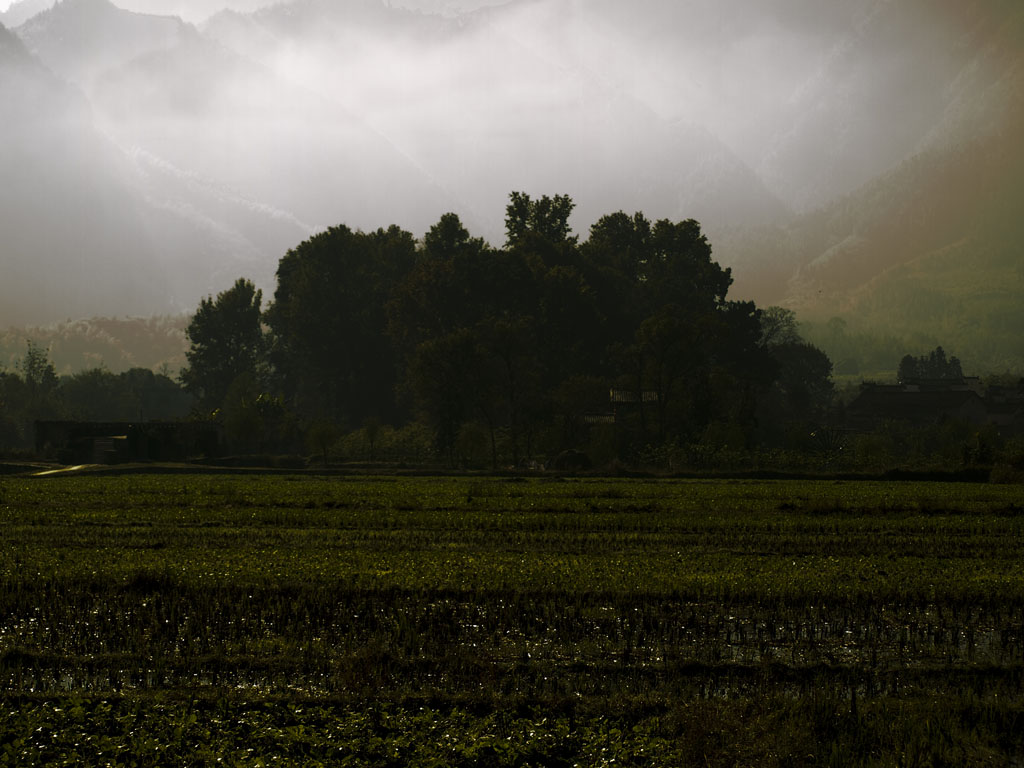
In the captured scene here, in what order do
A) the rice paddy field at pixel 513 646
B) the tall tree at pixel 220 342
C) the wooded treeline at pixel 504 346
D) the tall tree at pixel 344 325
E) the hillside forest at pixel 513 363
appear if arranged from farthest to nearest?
the tall tree at pixel 220 342, the tall tree at pixel 344 325, the wooded treeline at pixel 504 346, the hillside forest at pixel 513 363, the rice paddy field at pixel 513 646

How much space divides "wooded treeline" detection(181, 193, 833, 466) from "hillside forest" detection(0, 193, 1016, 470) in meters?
0.20

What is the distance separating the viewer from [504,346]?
78.4 metres

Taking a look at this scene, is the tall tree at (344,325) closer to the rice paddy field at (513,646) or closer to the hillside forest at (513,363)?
the hillside forest at (513,363)

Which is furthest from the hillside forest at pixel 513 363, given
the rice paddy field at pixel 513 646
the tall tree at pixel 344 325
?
the rice paddy field at pixel 513 646

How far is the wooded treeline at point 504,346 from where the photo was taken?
75000 millimetres

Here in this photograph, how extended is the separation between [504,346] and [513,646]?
63928 millimetres

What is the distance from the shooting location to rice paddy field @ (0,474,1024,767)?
10867 millimetres

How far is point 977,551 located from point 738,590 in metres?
9.37

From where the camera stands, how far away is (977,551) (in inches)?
953

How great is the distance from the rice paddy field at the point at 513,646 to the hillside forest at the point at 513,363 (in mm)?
35865

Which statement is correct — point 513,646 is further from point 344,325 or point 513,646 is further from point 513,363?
point 344,325

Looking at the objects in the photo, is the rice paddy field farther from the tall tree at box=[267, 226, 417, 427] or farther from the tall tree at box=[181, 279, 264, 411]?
the tall tree at box=[181, 279, 264, 411]

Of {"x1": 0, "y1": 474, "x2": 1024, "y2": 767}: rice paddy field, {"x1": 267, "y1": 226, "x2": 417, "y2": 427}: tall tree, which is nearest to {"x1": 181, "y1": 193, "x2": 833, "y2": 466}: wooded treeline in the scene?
{"x1": 267, "y1": 226, "x2": 417, "y2": 427}: tall tree

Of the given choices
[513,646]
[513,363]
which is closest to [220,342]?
[513,363]
